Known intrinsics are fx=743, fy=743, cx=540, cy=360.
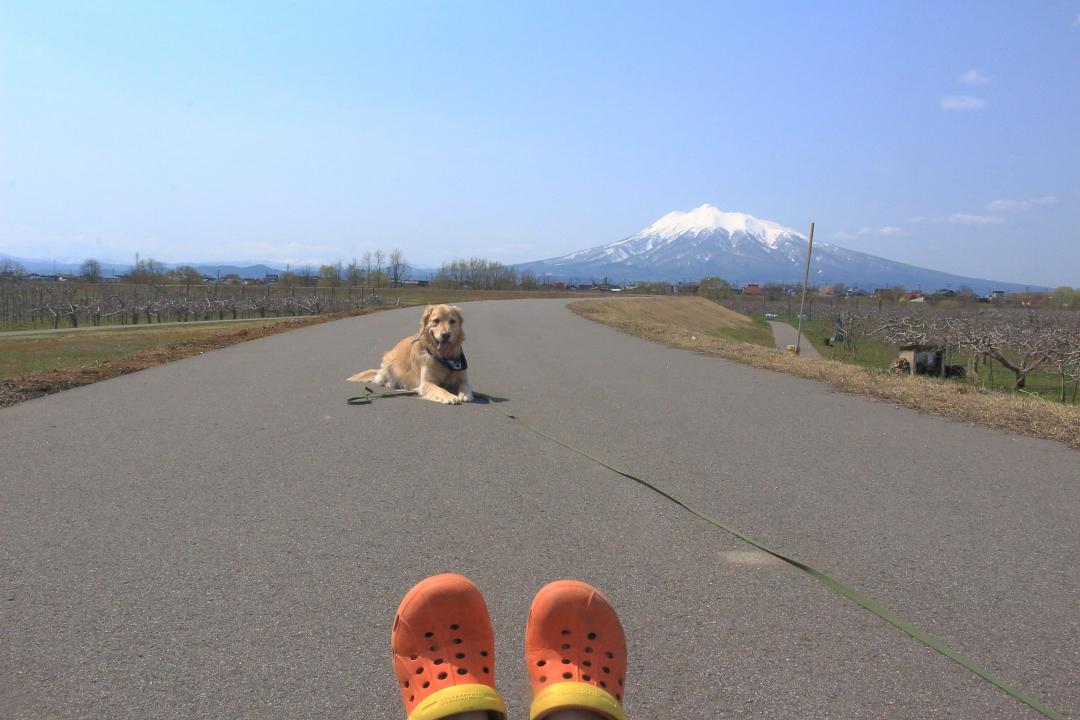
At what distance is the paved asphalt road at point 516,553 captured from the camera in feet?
8.58

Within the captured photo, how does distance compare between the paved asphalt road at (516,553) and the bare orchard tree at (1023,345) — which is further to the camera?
the bare orchard tree at (1023,345)

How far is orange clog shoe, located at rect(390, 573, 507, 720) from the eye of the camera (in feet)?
7.68

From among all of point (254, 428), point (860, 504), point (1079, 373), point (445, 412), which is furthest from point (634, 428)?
point (1079, 373)

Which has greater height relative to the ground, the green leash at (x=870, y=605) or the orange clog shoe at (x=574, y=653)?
the orange clog shoe at (x=574, y=653)

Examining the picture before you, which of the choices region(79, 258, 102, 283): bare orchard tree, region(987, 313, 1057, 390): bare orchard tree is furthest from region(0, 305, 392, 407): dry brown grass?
region(79, 258, 102, 283): bare orchard tree

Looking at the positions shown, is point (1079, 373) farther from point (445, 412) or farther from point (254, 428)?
point (254, 428)

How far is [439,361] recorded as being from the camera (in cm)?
946

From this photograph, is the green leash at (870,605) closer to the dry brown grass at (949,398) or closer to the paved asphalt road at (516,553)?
the paved asphalt road at (516,553)

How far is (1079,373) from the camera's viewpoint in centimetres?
2259

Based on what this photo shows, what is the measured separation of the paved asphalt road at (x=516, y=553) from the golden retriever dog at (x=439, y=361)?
3.95 feet

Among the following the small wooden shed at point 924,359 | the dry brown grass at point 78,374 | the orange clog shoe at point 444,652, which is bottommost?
the small wooden shed at point 924,359

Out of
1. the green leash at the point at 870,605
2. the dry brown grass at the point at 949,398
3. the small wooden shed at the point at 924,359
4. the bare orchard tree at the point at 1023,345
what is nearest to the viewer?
the green leash at the point at 870,605

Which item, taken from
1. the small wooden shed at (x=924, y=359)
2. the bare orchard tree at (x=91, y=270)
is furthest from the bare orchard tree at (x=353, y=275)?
the small wooden shed at (x=924, y=359)

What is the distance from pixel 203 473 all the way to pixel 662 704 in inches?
163
